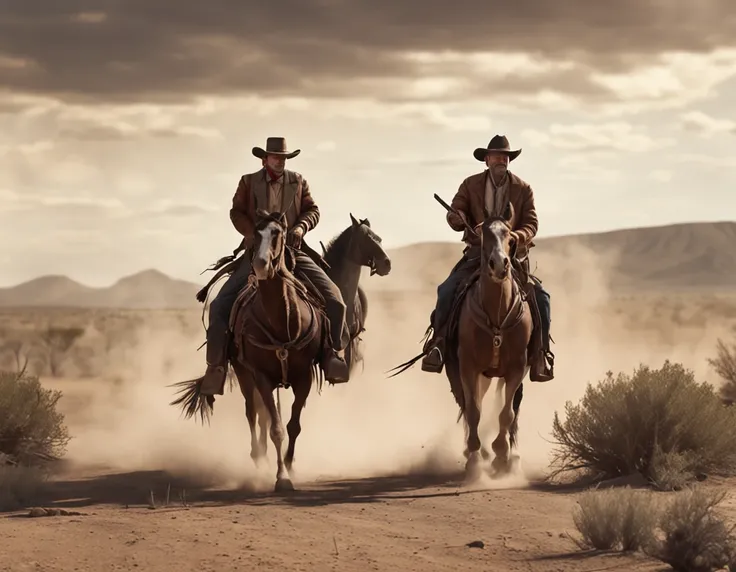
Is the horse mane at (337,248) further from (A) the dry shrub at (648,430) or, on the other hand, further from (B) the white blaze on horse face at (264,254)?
(B) the white blaze on horse face at (264,254)

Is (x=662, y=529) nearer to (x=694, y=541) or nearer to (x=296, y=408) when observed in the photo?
(x=694, y=541)

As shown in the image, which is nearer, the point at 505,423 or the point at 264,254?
the point at 264,254

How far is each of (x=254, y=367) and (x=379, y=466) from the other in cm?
338

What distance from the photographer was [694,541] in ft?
33.1

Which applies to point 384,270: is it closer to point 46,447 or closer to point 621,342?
point 46,447

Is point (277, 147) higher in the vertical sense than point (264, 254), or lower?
higher

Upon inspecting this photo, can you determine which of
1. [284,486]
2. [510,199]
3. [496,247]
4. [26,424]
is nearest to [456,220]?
[510,199]

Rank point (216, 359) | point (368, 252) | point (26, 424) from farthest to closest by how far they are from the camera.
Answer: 1. point (368, 252)
2. point (26, 424)
3. point (216, 359)

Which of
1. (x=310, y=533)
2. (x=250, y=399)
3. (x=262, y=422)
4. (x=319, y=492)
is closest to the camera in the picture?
(x=310, y=533)

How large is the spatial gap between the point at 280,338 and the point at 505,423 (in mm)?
2444

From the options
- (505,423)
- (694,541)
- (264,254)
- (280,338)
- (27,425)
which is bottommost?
(694,541)

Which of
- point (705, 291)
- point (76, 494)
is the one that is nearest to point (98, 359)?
point (76, 494)

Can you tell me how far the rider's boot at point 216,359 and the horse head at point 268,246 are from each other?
138 cm

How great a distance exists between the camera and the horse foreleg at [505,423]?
14.2 m
